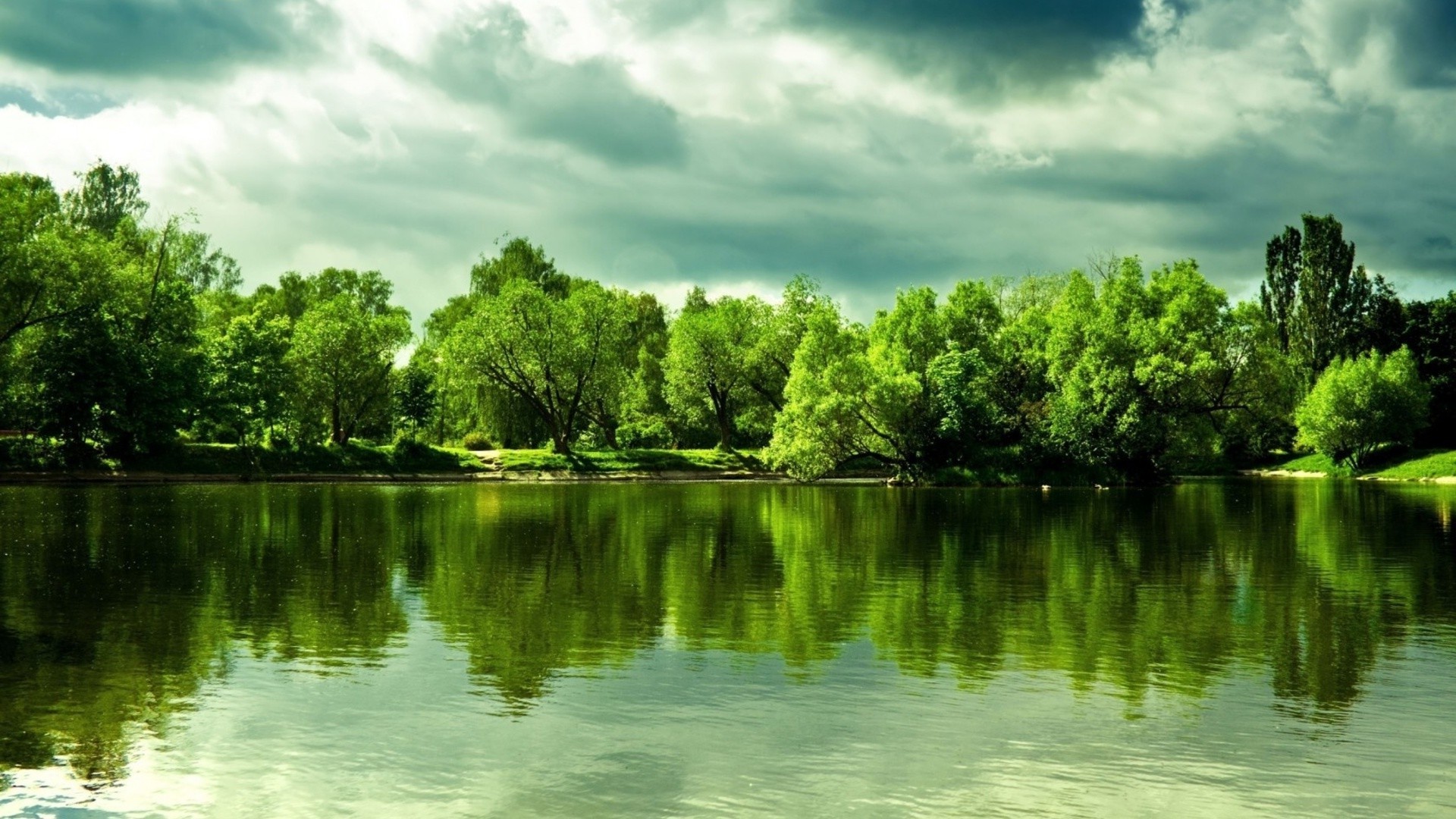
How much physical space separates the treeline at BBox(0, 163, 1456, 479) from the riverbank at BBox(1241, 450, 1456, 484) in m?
2.24

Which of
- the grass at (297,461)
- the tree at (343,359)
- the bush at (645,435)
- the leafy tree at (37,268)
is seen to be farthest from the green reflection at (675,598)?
the bush at (645,435)

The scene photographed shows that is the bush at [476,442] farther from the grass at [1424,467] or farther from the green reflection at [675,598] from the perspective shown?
the grass at [1424,467]

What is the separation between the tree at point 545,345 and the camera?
94312 millimetres

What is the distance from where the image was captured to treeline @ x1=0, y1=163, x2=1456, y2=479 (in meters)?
68.6

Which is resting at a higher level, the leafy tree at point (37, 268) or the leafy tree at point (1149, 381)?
the leafy tree at point (37, 268)

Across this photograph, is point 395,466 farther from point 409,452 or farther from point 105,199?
point 105,199

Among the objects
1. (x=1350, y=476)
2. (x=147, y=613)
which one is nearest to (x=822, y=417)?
(x=1350, y=476)

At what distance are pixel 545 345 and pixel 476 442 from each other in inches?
470

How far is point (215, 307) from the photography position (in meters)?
94.4

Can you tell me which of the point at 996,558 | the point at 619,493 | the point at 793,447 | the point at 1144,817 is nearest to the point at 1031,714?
the point at 1144,817

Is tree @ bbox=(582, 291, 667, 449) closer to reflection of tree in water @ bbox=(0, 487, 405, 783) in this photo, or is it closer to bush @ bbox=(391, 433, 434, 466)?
bush @ bbox=(391, 433, 434, 466)

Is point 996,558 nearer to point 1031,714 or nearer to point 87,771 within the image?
point 1031,714

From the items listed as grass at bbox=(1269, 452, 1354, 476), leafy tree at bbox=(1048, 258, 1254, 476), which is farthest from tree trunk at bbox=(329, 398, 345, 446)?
grass at bbox=(1269, 452, 1354, 476)

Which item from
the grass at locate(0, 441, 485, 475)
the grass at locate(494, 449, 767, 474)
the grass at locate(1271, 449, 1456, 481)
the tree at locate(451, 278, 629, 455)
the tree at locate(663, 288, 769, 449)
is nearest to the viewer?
the grass at locate(0, 441, 485, 475)
